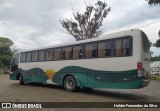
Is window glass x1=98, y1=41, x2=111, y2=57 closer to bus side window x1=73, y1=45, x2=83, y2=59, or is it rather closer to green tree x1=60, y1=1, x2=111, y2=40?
bus side window x1=73, y1=45, x2=83, y2=59

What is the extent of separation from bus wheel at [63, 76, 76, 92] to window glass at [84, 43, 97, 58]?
1878mm

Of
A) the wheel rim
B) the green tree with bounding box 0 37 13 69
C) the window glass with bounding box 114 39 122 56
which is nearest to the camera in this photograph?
the window glass with bounding box 114 39 122 56

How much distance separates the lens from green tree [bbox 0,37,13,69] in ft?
161

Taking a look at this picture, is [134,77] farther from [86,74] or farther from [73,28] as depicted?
[73,28]

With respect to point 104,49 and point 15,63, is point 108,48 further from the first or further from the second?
point 15,63

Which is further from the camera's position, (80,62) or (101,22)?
(101,22)

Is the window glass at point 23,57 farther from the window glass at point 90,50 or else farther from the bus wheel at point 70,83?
the window glass at point 90,50

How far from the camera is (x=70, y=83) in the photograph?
13.9 metres

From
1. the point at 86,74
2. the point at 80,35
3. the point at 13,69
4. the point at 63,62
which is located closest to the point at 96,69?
the point at 86,74

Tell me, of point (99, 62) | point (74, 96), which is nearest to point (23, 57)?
point (74, 96)

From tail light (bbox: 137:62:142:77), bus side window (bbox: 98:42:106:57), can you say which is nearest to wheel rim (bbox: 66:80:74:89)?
bus side window (bbox: 98:42:106:57)

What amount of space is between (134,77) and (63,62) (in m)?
5.66

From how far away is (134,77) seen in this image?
10.3 metres

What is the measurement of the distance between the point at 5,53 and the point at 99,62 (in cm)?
4962
